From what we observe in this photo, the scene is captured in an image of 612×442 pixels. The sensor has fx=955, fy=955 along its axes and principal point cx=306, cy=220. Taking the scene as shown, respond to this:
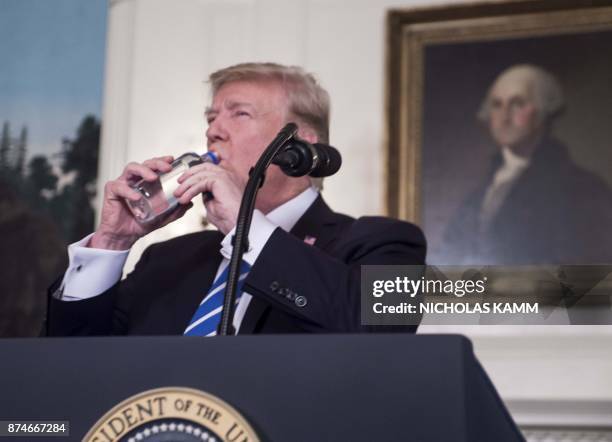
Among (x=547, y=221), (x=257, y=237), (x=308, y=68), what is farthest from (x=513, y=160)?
(x=257, y=237)

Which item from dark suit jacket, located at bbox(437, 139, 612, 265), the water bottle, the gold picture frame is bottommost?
the water bottle

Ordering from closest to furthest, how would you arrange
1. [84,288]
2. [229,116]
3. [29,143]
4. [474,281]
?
[84,288], [229,116], [474,281], [29,143]

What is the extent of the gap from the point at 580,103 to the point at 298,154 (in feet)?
7.18

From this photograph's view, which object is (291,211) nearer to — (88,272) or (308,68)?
(88,272)

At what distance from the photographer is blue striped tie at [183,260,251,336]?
5.84ft

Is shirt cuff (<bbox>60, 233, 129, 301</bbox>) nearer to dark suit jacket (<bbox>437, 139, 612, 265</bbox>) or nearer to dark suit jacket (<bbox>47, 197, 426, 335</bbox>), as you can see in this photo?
dark suit jacket (<bbox>47, 197, 426, 335</bbox>)

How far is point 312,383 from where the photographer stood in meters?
0.90

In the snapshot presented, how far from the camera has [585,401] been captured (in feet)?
10.3

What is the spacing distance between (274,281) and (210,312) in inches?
18.8

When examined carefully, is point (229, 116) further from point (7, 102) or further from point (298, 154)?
point (7, 102)

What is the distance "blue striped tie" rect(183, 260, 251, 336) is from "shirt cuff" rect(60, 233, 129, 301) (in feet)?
0.57

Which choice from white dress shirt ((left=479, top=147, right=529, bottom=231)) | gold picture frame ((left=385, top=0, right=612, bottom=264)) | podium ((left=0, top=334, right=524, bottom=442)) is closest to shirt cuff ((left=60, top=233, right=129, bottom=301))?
podium ((left=0, top=334, right=524, bottom=442))

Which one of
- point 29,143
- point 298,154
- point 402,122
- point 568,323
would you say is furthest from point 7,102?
point 298,154

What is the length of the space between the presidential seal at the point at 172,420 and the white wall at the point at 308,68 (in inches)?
96.9
